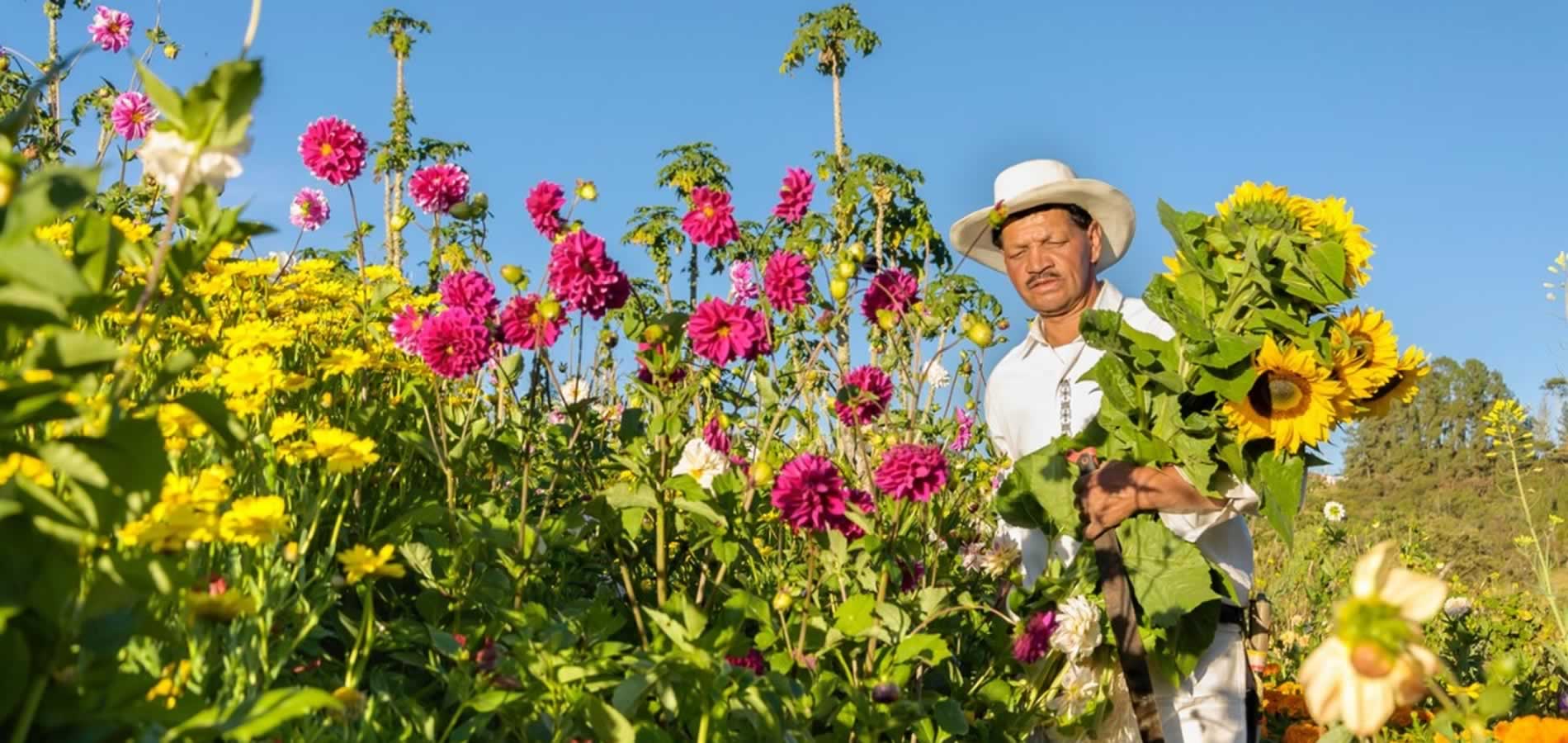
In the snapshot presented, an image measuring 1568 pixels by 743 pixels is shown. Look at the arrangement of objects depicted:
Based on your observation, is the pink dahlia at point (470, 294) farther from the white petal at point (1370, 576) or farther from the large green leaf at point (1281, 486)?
the white petal at point (1370, 576)

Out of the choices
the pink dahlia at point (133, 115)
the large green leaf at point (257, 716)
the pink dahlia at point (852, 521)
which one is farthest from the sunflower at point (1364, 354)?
the pink dahlia at point (133, 115)

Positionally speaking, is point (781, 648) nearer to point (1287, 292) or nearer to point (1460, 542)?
point (1287, 292)

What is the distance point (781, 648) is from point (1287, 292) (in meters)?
1.09

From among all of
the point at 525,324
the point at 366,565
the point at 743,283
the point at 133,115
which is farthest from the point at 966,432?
the point at 133,115

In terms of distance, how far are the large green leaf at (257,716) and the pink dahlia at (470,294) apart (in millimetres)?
1227

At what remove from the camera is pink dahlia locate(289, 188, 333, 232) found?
11.8 feet

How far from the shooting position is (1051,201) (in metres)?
3.27

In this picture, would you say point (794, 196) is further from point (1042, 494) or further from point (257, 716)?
point (257, 716)

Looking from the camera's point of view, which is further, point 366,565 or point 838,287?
point 838,287

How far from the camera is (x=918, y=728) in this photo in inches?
86.1

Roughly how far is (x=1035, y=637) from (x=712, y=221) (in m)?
0.99

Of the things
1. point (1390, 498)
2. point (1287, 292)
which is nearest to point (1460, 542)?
point (1390, 498)

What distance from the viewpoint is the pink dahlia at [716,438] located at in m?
2.27

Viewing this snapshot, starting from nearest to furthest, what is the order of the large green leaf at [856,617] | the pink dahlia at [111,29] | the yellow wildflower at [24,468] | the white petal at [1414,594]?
the white petal at [1414,594] → the yellow wildflower at [24,468] → the large green leaf at [856,617] → the pink dahlia at [111,29]
